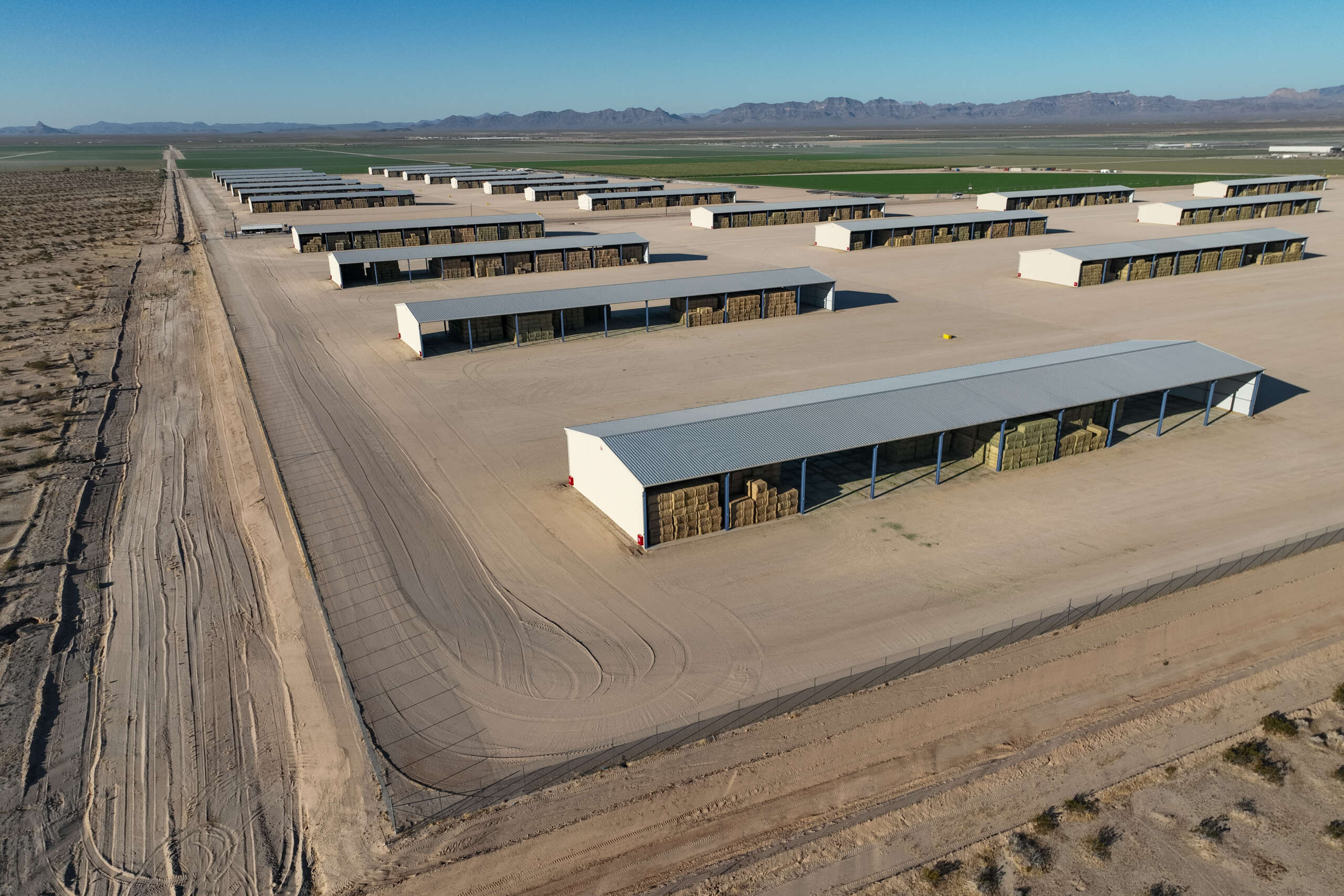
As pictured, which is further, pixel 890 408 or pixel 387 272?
pixel 387 272

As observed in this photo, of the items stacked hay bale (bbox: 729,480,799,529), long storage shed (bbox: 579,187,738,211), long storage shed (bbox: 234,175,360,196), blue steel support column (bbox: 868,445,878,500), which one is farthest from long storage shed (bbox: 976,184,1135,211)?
long storage shed (bbox: 234,175,360,196)

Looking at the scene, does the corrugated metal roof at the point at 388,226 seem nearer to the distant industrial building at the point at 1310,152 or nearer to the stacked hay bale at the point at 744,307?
the stacked hay bale at the point at 744,307

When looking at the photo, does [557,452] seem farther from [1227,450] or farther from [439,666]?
[1227,450]

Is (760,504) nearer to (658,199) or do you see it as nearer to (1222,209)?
(1222,209)

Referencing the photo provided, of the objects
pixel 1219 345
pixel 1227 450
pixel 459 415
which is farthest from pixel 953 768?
pixel 1219 345

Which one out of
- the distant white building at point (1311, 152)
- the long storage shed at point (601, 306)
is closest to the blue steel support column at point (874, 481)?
the long storage shed at point (601, 306)


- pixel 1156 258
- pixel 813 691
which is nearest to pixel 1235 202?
pixel 1156 258
